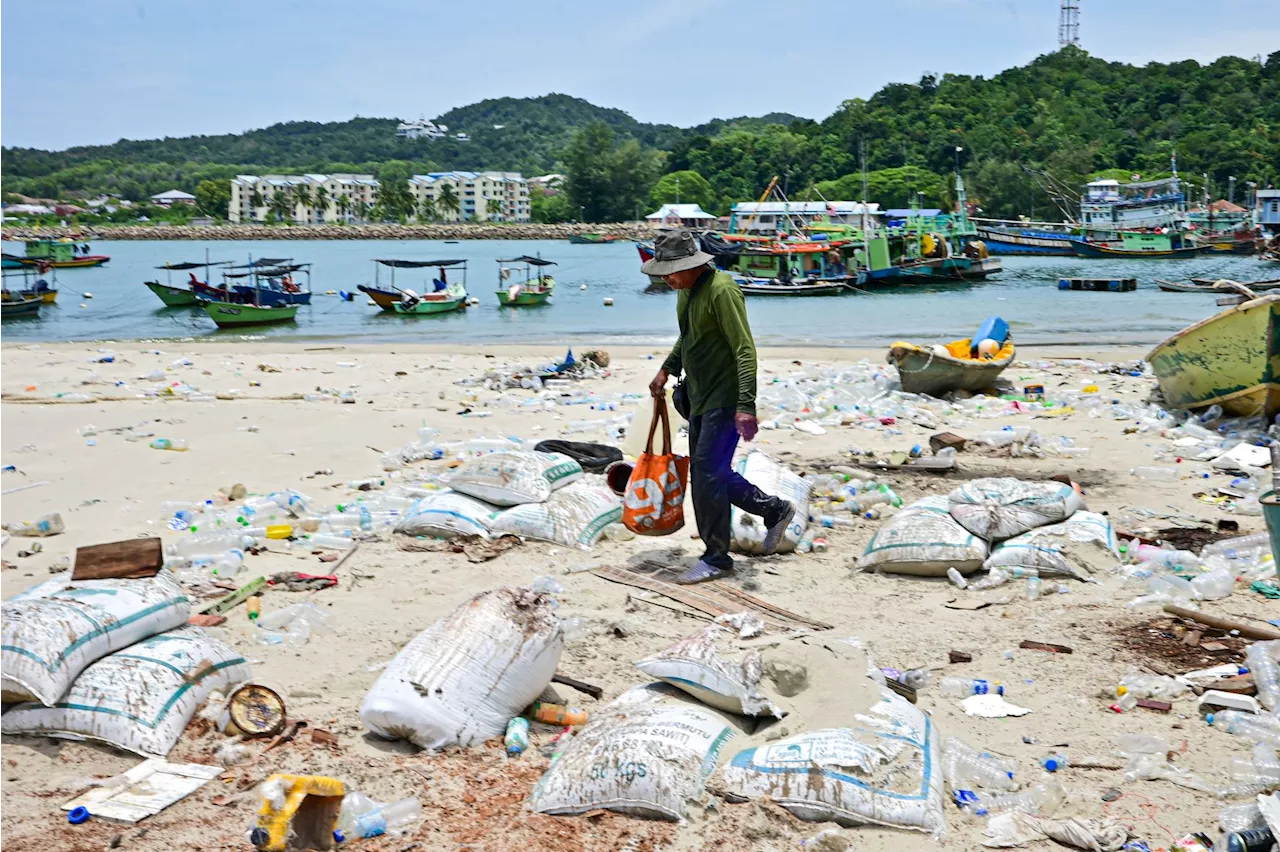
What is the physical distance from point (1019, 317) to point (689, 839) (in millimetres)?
26247

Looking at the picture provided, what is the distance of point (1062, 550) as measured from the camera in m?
4.73

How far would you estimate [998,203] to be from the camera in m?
84.0

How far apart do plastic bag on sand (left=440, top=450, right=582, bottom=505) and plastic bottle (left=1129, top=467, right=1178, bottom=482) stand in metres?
3.65

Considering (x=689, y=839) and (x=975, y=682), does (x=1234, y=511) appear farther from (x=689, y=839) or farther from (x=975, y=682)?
(x=689, y=839)

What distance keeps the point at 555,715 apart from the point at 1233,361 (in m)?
6.86

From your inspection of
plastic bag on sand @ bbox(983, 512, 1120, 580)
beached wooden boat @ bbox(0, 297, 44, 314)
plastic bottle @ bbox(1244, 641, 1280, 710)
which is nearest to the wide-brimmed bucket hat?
plastic bag on sand @ bbox(983, 512, 1120, 580)

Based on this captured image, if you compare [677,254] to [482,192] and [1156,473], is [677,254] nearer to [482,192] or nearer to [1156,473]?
[1156,473]

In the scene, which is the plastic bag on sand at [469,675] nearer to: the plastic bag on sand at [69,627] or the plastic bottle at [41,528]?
the plastic bag on sand at [69,627]

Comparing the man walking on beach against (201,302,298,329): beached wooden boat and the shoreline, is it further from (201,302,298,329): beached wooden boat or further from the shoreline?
the shoreline

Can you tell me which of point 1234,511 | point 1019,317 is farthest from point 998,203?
point 1234,511

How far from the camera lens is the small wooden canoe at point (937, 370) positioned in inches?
392

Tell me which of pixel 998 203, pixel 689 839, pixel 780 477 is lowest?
pixel 689 839

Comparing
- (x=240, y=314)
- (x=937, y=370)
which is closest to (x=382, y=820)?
(x=937, y=370)

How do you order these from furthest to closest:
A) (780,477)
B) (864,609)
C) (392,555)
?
1. (780,477)
2. (392,555)
3. (864,609)
